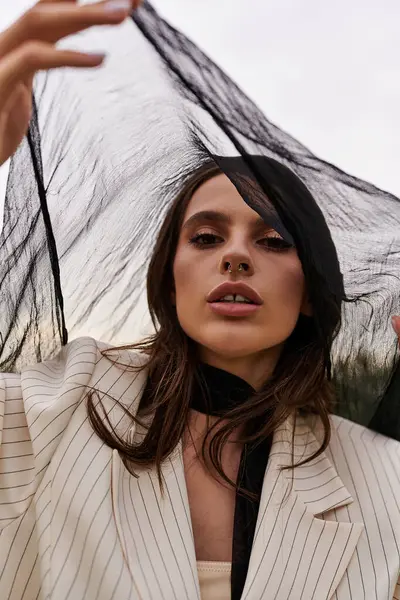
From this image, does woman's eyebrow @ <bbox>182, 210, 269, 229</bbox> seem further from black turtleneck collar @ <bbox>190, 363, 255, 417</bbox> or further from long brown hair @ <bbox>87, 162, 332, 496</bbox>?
black turtleneck collar @ <bbox>190, 363, 255, 417</bbox>

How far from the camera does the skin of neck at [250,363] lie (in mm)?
1288

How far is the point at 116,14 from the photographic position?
0.83 meters

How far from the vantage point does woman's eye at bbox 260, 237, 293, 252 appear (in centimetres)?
122

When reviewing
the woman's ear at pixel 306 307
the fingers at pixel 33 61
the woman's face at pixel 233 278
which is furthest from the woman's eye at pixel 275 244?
the fingers at pixel 33 61

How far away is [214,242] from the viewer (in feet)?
4.09

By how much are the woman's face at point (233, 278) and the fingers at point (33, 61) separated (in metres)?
0.44

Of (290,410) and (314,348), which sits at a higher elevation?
(314,348)

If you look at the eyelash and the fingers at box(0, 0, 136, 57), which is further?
the eyelash

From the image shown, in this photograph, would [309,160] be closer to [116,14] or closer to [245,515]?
[116,14]

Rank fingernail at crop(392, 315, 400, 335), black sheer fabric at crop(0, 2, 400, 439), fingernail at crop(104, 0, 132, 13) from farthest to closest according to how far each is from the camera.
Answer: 1. fingernail at crop(392, 315, 400, 335)
2. black sheer fabric at crop(0, 2, 400, 439)
3. fingernail at crop(104, 0, 132, 13)

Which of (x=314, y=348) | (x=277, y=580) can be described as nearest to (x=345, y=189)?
(x=314, y=348)

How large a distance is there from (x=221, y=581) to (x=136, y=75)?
83 cm

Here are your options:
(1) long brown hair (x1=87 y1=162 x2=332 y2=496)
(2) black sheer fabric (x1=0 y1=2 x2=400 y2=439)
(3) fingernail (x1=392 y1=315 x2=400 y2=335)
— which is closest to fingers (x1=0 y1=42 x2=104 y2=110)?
(2) black sheer fabric (x1=0 y1=2 x2=400 y2=439)

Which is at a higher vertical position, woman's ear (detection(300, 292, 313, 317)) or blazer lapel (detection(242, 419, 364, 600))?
woman's ear (detection(300, 292, 313, 317))
